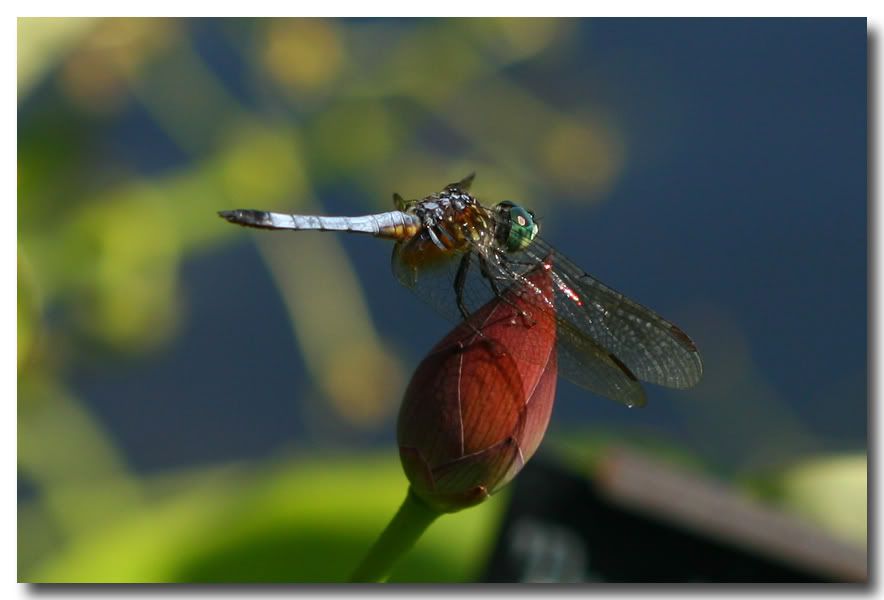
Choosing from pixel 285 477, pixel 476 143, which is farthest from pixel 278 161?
pixel 285 477

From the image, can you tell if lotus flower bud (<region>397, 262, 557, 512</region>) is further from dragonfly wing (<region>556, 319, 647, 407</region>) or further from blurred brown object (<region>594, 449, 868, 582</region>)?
blurred brown object (<region>594, 449, 868, 582</region>)

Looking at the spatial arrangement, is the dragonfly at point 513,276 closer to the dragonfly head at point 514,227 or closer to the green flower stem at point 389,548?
the dragonfly head at point 514,227

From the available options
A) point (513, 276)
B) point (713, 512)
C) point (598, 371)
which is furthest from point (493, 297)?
point (713, 512)

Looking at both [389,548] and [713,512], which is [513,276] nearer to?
[389,548]

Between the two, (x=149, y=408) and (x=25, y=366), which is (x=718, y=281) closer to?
(x=149, y=408)

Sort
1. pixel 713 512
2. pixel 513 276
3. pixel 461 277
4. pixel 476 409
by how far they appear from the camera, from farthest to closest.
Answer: pixel 713 512 < pixel 461 277 < pixel 513 276 < pixel 476 409

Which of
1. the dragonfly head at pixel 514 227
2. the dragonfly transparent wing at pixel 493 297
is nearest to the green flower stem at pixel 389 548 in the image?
the dragonfly transparent wing at pixel 493 297

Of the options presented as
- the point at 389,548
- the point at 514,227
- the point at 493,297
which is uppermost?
the point at 514,227
